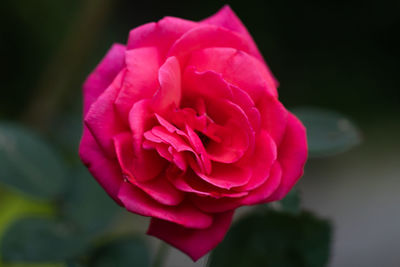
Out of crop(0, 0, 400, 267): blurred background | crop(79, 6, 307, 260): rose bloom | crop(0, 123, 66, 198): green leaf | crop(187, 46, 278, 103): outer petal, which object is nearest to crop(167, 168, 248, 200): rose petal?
crop(79, 6, 307, 260): rose bloom

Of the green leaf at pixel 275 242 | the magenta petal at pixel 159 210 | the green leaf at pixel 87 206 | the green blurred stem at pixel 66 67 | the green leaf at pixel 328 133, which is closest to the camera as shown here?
the magenta petal at pixel 159 210

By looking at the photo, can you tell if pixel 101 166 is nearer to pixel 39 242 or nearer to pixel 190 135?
pixel 190 135

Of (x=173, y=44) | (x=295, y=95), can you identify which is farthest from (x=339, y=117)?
(x=295, y=95)

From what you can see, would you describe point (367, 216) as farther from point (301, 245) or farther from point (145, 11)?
point (145, 11)

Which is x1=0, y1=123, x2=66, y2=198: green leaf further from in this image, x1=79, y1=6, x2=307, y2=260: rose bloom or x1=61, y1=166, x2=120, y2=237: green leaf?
x1=79, y1=6, x2=307, y2=260: rose bloom

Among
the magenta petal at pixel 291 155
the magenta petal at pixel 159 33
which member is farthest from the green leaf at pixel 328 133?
the magenta petal at pixel 159 33

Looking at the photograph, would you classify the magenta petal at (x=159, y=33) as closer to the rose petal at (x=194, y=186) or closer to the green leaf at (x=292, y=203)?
the rose petal at (x=194, y=186)
